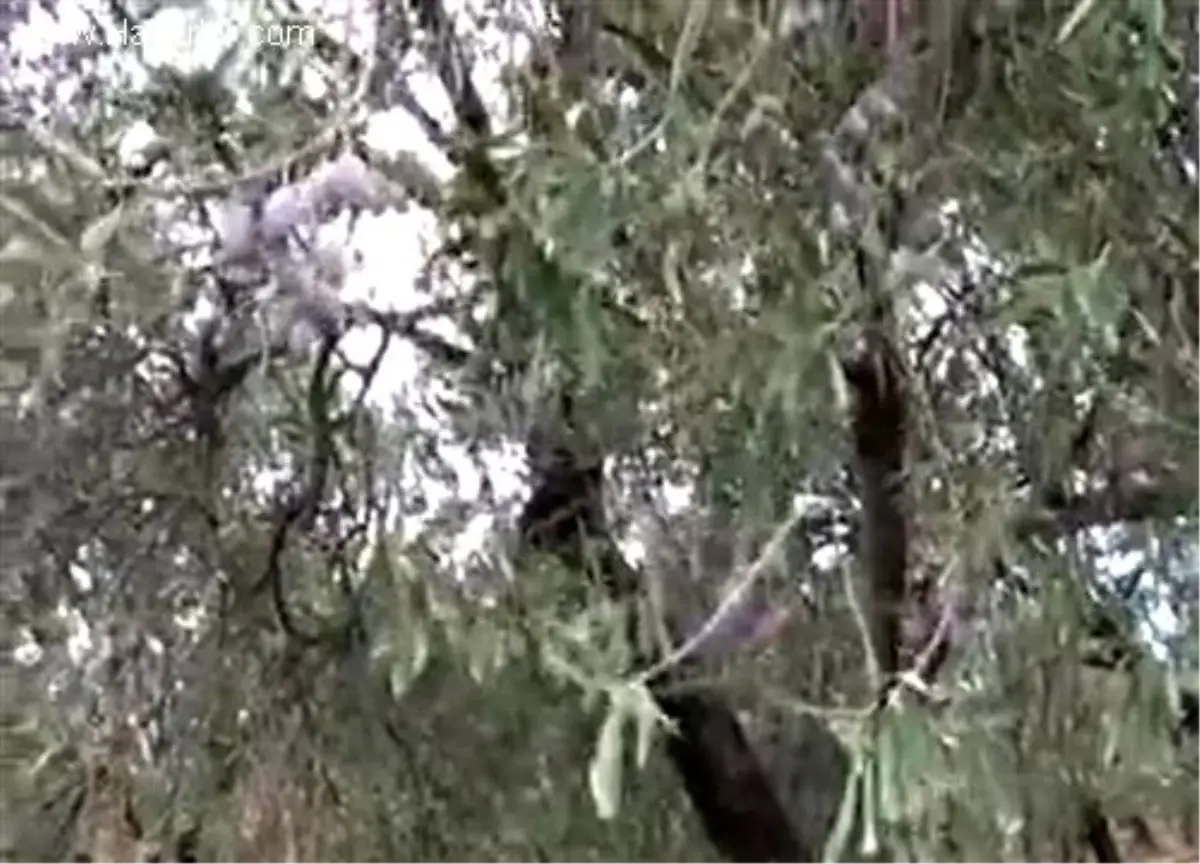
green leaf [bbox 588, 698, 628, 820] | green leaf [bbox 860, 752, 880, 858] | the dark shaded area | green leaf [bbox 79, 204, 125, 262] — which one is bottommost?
green leaf [bbox 860, 752, 880, 858]

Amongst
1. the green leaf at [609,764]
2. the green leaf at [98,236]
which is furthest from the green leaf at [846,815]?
the green leaf at [98,236]

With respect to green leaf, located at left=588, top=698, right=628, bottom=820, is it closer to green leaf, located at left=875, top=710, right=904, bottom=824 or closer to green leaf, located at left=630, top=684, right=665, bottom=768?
green leaf, located at left=630, top=684, right=665, bottom=768

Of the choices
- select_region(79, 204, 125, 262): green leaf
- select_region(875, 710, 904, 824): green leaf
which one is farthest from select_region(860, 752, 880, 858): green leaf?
select_region(79, 204, 125, 262): green leaf

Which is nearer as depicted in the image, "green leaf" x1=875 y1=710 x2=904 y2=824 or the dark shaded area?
"green leaf" x1=875 y1=710 x2=904 y2=824

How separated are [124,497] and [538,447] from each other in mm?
203

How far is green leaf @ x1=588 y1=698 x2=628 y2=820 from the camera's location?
0.96m

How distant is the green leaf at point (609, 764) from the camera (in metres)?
0.96

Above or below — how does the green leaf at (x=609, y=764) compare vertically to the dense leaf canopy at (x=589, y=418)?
below

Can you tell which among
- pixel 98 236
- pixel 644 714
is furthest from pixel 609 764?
pixel 98 236

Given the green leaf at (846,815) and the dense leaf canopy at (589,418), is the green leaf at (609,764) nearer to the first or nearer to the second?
the dense leaf canopy at (589,418)

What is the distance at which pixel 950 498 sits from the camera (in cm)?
98

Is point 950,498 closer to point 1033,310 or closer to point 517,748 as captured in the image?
point 1033,310

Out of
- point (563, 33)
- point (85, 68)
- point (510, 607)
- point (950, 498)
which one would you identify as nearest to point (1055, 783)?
point (950, 498)

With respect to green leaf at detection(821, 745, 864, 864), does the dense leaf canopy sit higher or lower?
higher
